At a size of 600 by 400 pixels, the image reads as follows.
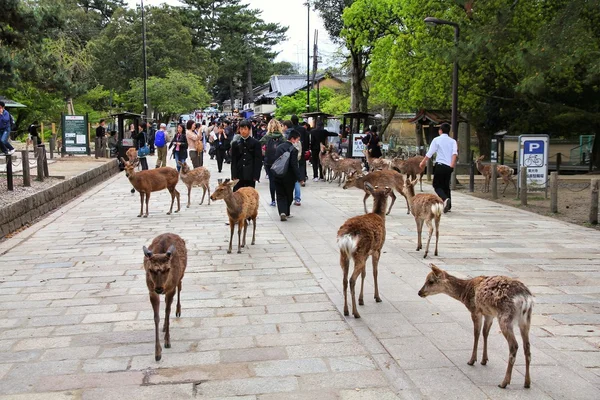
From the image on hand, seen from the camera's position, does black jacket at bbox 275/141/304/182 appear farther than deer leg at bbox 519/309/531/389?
Yes

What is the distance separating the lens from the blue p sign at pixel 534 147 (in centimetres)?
1565

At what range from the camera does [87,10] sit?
219 feet

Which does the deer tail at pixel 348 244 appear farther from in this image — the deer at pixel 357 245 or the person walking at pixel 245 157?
the person walking at pixel 245 157

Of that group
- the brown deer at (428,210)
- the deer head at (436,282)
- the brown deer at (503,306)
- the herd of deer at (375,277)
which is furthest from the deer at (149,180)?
the brown deer at (503,306)

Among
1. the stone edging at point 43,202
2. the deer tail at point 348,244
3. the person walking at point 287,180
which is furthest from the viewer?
the person walking at point 287,180

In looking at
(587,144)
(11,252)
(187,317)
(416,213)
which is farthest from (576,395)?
(587,144)

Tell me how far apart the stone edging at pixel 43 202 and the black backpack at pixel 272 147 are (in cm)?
489

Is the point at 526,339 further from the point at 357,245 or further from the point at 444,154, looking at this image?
the point at 444,154

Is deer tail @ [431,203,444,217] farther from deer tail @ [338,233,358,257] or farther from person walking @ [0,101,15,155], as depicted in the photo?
person walking @ [0,101,15,155]

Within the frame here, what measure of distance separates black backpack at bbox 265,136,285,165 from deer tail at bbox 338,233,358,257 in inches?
267

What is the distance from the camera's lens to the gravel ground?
12.7 metres

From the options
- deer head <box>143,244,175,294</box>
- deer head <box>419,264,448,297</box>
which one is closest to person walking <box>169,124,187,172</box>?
deer head <box>143,244,175,294</box>

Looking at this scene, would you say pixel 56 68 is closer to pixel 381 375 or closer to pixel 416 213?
pixel 416 213

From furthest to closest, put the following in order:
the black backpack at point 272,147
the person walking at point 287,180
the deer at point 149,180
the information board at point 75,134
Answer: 1. the information board at point 75,134
2. the deer at point 149,180
3. the black backpack at point 272,147
4. the person walking at point 287,180
